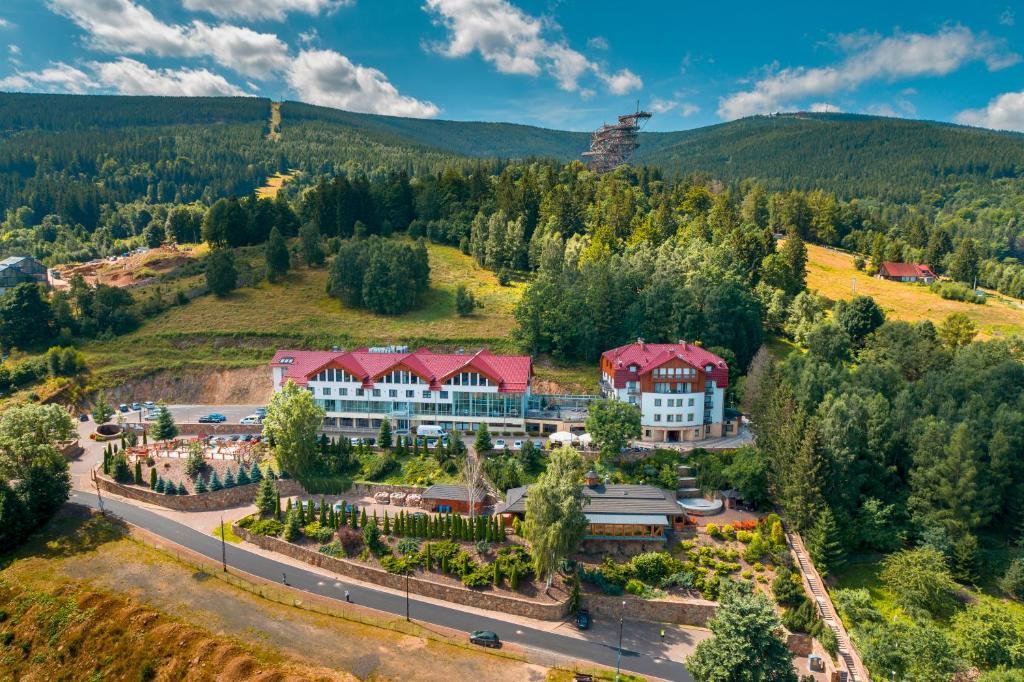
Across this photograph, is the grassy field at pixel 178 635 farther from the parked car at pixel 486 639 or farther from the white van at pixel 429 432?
the white van at pixel 429 432

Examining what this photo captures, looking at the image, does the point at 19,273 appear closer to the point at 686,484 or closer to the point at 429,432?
the point at 429,432

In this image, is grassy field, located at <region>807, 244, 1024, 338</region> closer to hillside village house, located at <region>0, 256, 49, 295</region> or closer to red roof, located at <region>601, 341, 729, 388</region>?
red roof, located at <region>601, 341, 729, 388</region>

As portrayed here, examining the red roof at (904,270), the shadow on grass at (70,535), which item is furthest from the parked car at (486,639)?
the red roof at (904,270)

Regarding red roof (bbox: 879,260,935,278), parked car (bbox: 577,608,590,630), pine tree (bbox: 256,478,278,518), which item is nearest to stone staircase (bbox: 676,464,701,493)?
parked car (bbox: 577,608,590,630)

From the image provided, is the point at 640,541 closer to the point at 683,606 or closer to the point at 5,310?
the point at 683,606

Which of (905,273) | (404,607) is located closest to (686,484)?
(404,607)

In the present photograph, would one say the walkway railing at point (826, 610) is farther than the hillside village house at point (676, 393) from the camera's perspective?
No
